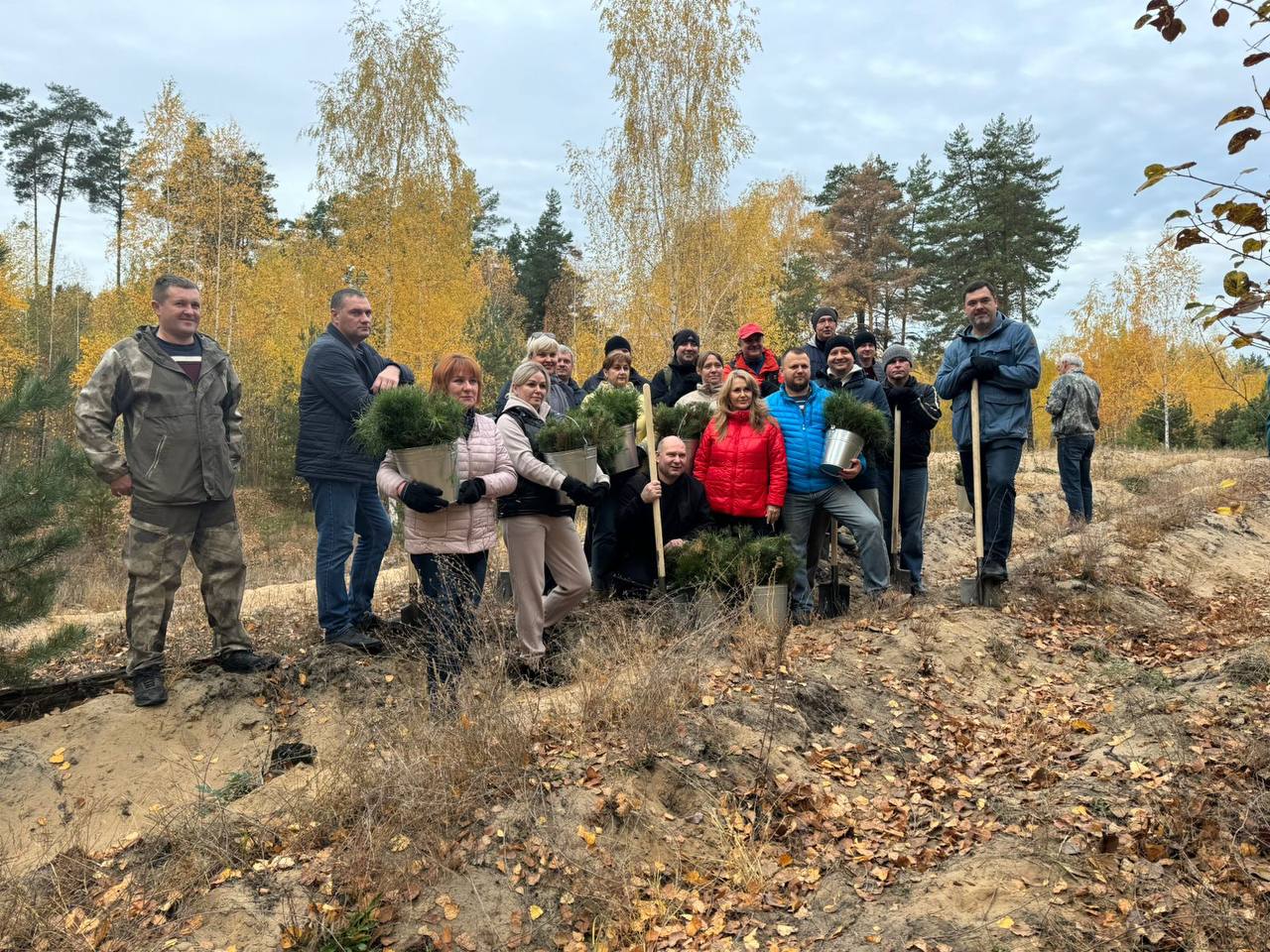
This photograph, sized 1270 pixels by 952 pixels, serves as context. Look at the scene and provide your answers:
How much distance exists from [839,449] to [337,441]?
3.62m

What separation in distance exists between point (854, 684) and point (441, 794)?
8.82 feet

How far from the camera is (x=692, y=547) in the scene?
6.23 m

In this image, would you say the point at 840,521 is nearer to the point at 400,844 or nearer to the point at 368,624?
the point at 368,624

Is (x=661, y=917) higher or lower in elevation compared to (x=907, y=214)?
lower

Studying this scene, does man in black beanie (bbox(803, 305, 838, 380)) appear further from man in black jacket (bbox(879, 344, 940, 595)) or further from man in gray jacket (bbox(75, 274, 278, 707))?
man in gray jacket (bbox(75, 274, 278, 707))

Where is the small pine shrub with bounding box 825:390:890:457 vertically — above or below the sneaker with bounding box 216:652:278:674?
above

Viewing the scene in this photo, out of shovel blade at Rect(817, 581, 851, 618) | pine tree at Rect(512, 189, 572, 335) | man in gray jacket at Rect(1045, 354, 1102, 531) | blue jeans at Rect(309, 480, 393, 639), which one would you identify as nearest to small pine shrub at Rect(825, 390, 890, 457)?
shovel blade at Rect(817, 581, 851, 618)

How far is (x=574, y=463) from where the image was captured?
18.5 feet

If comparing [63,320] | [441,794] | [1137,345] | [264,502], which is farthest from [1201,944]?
[63,320]

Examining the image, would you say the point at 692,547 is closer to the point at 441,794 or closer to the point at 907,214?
the point at 441,794

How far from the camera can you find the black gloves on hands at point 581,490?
5.52m

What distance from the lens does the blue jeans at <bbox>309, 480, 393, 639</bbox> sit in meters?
5.98

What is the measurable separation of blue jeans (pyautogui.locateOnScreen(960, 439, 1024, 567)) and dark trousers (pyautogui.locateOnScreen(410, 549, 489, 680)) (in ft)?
13.2

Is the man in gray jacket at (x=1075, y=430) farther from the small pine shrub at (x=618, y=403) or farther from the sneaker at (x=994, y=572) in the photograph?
the small pine shrub at (x=618, y=403)
